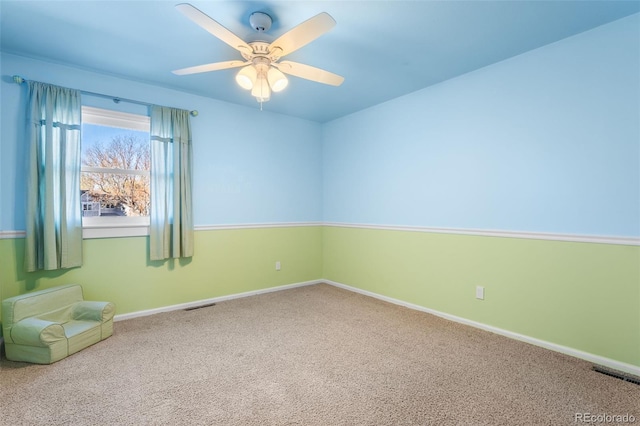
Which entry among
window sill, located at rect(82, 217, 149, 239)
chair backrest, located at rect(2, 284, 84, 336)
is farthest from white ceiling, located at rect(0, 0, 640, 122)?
chair backrest, located at rect(2, 284, 84, 336)

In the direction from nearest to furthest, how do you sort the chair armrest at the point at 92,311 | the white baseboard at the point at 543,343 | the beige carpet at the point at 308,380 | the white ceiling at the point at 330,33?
the beige carpet at the point at 308,380, the white ceiling at the point at 330,33, the white baseboard at the point at 543,343, the chair armrest at the point at 92,311

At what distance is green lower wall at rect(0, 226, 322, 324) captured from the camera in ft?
8.95

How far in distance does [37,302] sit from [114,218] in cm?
100

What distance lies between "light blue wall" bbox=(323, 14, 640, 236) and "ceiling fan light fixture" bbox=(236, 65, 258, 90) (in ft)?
6.52

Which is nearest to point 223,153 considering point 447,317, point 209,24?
Answer: point 209,24

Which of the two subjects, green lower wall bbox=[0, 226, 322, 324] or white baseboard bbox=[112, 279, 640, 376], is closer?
white baseboard bbox=[112, 279, 640, 376]

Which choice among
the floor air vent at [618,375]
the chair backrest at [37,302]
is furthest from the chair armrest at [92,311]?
the floor air vent at [618,375]

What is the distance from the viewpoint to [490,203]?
9.22ft

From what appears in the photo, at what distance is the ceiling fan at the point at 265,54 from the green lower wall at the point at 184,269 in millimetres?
2015

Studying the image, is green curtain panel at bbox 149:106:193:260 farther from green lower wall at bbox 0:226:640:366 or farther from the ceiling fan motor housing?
the ceiling fan motor housing

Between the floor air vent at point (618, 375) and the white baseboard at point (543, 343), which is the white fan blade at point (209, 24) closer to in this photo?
the white baseboard at point (543, 343)

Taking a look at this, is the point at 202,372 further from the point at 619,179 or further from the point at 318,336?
the point at 619,179

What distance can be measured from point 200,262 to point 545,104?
12.3 feet

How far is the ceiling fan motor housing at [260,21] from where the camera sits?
1.99 metres
